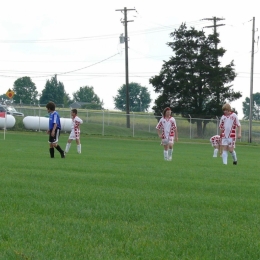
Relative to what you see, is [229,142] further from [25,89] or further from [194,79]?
[25,89]

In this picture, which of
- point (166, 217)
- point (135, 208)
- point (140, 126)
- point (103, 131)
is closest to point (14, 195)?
point (135, 208)

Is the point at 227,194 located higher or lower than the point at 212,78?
lower

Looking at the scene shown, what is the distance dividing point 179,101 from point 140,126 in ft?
20.0

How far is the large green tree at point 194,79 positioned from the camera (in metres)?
68.9

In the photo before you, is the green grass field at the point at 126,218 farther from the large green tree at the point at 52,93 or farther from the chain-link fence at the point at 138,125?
the large green tree at the point at 52,93

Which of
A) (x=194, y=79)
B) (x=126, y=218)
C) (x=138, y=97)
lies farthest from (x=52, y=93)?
(x=126, y=218)

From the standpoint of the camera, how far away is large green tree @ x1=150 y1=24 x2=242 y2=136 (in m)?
68.9

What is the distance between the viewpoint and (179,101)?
69.5 m

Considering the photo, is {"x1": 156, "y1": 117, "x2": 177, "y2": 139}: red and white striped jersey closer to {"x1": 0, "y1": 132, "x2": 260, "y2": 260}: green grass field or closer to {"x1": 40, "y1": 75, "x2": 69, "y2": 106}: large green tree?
{"x1": 0, "y1": 132, "x2": 260, "y2": 260}: green grass field

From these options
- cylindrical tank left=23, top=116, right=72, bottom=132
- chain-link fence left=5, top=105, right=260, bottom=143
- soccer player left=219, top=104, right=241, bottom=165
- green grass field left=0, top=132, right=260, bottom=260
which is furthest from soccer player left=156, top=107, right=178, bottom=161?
chain-link fence left=5, top=105, right=260, bottom=143

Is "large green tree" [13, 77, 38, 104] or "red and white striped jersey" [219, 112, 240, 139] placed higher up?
"large green tree" [13, 77, 38, 104]

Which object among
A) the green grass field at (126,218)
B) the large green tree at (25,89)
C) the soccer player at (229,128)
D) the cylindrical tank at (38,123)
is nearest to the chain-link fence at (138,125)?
the cylindrical tank at (38,123)

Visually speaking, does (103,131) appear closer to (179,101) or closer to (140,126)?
(140,126)

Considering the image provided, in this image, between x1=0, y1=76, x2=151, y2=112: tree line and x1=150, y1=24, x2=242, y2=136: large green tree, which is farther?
x1=0, y1=76, x2=151, y2=112: tree line
